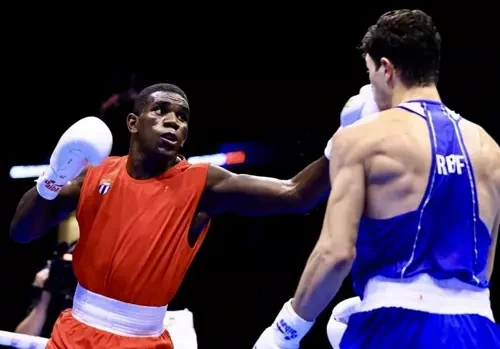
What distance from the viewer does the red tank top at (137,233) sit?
2.62m

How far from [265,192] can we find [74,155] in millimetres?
631

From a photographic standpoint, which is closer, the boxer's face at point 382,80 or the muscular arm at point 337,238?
the muscular arm at point 337,238

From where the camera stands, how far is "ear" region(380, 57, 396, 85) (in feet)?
6.63

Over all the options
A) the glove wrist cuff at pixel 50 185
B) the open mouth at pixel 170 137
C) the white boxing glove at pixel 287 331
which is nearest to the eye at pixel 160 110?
the open mouth at pixel 170 137

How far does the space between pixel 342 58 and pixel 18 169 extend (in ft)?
9.24

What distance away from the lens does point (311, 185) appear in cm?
262

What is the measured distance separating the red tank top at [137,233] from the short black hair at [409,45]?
0.94 meters

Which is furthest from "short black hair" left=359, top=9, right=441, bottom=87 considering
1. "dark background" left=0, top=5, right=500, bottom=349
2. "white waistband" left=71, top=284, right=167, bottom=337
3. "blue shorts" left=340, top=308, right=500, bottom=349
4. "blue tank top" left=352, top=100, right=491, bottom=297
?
"dark background" left=0, top=5, right=500, bottom=349

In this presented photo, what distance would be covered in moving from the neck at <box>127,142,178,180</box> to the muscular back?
984 mm

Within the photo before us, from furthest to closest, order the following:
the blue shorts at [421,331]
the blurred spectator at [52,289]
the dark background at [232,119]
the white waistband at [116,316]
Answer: the dark background at [232,119] < the blurred spectator at [52,289] < the white waistband at [116,316] < the blue shorts at [421,331]

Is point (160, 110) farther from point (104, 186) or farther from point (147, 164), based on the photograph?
point (104, 186)

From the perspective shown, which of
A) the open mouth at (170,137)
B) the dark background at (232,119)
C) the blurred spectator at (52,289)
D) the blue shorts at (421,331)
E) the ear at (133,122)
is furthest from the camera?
the dark background at (232,119)

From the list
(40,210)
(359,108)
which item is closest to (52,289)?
(40,210)

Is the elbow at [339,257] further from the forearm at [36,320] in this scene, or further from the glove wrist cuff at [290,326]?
the forearm at [36,320]
